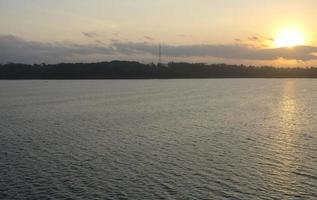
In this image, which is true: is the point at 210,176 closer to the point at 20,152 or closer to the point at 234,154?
the point at 234,154

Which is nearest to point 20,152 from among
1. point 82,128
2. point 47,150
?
point 47,150

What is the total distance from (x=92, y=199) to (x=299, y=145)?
1910 cm

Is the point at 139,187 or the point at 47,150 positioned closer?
the point at 139,187

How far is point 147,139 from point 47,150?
869 cm

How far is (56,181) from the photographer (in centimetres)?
2103

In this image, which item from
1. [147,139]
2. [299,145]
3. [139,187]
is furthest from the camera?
[147,139]

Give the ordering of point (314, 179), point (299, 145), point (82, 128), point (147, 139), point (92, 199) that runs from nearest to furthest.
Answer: point (92, 199) < point (314, 179) < point (299, 145) < point (147, 139) < point (82, 128)

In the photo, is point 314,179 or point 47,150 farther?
point 47,150

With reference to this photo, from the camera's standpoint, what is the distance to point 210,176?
72.8 ft

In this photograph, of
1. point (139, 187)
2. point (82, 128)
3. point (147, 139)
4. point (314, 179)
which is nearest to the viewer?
point (139, 187)

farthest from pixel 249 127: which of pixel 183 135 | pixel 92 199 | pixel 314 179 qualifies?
pixel 92 199

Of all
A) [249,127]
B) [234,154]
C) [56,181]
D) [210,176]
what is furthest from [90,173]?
[249,127]

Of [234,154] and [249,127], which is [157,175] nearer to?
[234,154]

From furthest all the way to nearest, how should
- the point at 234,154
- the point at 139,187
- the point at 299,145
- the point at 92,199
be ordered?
the point at 299,145, the point at 234,154, the point at 139,187, the point at 92,199
